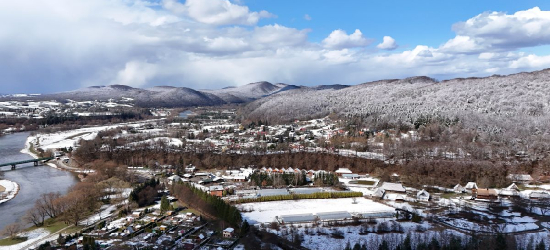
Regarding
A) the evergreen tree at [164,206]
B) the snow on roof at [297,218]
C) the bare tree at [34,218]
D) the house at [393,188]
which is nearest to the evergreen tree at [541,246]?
the house at [393,188]

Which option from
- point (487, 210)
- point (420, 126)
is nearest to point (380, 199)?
point (487, 210)

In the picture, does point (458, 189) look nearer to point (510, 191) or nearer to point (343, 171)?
point (510, 191)

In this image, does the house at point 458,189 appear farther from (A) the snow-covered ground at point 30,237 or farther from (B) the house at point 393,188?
(A) the snow-covered ground at point 30,237

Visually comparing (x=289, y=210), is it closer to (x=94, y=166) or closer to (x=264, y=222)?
(x=264, y=222)

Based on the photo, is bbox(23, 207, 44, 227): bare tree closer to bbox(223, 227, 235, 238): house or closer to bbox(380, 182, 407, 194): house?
bbox(223, 227, 235, 238): house

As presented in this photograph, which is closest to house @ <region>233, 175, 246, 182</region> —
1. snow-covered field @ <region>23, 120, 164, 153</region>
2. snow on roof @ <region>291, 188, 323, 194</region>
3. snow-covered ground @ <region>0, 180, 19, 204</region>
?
snow on roof @ <region>291, 188, 323, 194</region>
